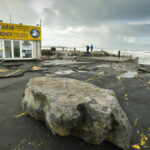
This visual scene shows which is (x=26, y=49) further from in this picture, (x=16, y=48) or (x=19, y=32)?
(x=19, y=32)

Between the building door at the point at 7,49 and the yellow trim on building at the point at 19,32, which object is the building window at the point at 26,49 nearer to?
the yellow trim on building at the point at 19,32

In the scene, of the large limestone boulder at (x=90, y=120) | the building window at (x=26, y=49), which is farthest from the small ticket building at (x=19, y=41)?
the large limestone boulder at (x=90, y=120)

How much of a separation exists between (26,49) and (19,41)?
1.34m

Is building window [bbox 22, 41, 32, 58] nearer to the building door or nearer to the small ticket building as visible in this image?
the small ticket building

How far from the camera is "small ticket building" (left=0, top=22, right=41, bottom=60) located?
15.1m

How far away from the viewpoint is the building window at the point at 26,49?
16.2 meters

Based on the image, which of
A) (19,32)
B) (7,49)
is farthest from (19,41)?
(7,49)

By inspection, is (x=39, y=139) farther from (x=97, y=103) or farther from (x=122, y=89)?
(x=122, y=89)

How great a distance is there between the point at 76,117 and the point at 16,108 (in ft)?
8.81

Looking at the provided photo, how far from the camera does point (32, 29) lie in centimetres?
1641

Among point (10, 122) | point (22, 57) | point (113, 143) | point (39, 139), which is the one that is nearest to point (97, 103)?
point (113, 143)

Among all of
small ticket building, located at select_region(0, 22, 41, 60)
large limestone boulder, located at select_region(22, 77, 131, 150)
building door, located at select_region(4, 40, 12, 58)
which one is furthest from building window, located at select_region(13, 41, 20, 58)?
large limestone boulder, located at select_region(22, 77, 131, 150)

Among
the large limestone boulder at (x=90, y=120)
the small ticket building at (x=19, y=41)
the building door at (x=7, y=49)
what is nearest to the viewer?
the large limestone boulder at (x=90, y=120)

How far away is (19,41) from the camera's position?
15.8 m
